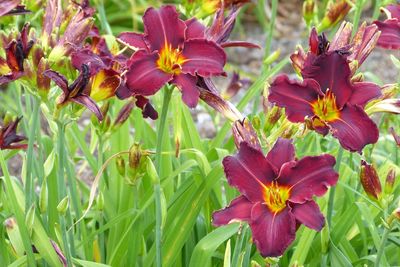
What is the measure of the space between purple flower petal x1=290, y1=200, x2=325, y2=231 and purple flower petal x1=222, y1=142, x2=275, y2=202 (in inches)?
2.7

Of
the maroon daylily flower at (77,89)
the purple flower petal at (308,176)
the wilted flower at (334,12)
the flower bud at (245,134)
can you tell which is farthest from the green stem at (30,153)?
the wilted flower at (334,12)

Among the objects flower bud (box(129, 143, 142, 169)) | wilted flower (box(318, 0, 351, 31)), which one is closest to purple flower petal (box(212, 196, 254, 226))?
flower bud (box(129, 143, 142, 169))

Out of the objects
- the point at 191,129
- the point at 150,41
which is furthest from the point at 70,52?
the point at 191,129

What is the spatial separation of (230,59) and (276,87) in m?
3.81

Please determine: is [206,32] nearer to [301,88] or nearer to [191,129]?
[301,88]

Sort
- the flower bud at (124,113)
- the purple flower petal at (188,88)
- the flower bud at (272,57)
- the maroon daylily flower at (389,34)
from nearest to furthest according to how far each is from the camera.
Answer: the purple flower petal at (188,88) < the maroon daylily flower at (389,34) < the flower bud at (124,113) < the flower bud at (272,57)

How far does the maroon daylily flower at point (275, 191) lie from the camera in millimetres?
1289

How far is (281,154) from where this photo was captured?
1364mm

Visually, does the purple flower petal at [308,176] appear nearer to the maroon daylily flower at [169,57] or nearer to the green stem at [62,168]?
the maroon daylily flower at [169,57]

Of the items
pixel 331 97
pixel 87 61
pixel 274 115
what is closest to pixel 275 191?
pixel 331 97

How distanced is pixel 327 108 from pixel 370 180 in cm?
24

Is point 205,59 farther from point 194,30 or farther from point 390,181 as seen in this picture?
point 390,181

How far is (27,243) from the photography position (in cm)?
171

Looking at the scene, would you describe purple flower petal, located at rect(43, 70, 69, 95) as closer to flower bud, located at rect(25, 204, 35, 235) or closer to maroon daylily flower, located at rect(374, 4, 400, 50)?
flower bud, located at rect(25, 204, 35, 235)
